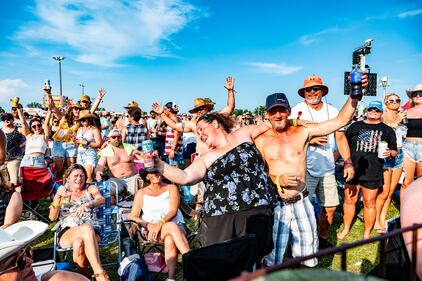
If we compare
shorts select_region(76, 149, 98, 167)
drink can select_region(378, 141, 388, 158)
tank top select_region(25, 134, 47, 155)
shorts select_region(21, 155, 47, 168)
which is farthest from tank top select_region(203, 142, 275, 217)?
tank top select_region(25, 134, 47, 155)

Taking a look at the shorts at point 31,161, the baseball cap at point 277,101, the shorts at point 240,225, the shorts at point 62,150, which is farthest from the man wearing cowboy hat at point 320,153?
the shorts at point 62,150

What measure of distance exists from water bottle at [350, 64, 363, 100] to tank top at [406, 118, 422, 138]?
278cm

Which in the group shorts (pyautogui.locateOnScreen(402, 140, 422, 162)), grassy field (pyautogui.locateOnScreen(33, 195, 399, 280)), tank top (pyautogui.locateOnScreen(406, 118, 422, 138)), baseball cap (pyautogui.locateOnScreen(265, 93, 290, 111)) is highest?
baseball cap (pyautogui.locateOnScreen(265, 93, 290, 111))

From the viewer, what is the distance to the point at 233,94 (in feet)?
19.2

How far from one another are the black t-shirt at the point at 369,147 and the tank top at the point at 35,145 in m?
5.71

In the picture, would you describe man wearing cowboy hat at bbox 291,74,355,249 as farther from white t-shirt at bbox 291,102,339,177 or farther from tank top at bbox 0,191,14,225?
tank top at bbox 0,191,14,225

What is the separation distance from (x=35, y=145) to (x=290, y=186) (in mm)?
5332

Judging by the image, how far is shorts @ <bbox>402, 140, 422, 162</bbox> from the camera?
5137mm

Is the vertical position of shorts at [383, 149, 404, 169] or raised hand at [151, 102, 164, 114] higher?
raised hand at [151, 102, 164, 114]

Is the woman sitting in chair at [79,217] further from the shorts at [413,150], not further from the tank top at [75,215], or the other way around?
the shorts at [413,150]

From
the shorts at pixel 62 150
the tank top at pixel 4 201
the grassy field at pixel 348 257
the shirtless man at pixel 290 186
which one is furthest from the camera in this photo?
the shorts at pixel 62 150

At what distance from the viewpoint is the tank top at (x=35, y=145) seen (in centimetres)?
655

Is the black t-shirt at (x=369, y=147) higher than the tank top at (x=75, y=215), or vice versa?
the black t-shirt at (x=369, y=147)

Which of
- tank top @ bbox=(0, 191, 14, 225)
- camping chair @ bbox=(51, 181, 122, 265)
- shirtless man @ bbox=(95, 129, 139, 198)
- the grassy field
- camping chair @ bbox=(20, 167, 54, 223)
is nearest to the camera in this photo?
tank top @ bbox=(0, 191, 14, 225)
